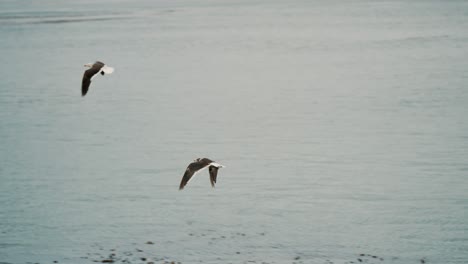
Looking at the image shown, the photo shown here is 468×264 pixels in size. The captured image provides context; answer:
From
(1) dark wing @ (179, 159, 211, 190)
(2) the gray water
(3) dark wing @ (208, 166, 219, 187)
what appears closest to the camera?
(1) dark wing @ (179, 159, 211, 190)

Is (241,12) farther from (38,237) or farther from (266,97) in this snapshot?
(38,237)

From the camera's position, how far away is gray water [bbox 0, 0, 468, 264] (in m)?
30.9

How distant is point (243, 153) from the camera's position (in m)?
48.6

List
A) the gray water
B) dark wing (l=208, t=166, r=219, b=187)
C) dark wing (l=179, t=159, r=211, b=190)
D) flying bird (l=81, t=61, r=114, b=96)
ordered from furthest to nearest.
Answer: the gray water
dark wing (l=208, t=166, r=219, b=187)
flying bird (l=81, t=61, r=114, b=96)
dark wing (l=179, t=159, r=211, b=190)

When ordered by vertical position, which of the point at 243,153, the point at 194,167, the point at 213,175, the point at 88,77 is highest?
the point at 243,153

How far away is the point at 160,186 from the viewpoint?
40.6m

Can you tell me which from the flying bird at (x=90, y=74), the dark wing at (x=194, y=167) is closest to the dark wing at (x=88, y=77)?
the flying bird at (x=90, y=74)

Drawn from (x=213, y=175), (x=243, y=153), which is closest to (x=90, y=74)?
(x=213, y=175)

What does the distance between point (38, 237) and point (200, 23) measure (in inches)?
5114

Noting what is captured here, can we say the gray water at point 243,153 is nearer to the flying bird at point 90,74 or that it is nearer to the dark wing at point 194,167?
the dark wing at point 194,167

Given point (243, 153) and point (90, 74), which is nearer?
point (90, 74)

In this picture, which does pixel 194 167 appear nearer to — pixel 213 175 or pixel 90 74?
pixel 213 175

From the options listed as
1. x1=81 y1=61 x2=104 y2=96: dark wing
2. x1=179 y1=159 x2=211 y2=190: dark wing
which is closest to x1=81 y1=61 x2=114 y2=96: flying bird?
x1=81 y1=61 x2=104 y2=96: dark wing

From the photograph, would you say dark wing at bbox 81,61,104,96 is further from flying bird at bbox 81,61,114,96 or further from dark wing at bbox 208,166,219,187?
dark wing at bbox 208,166,219,187
